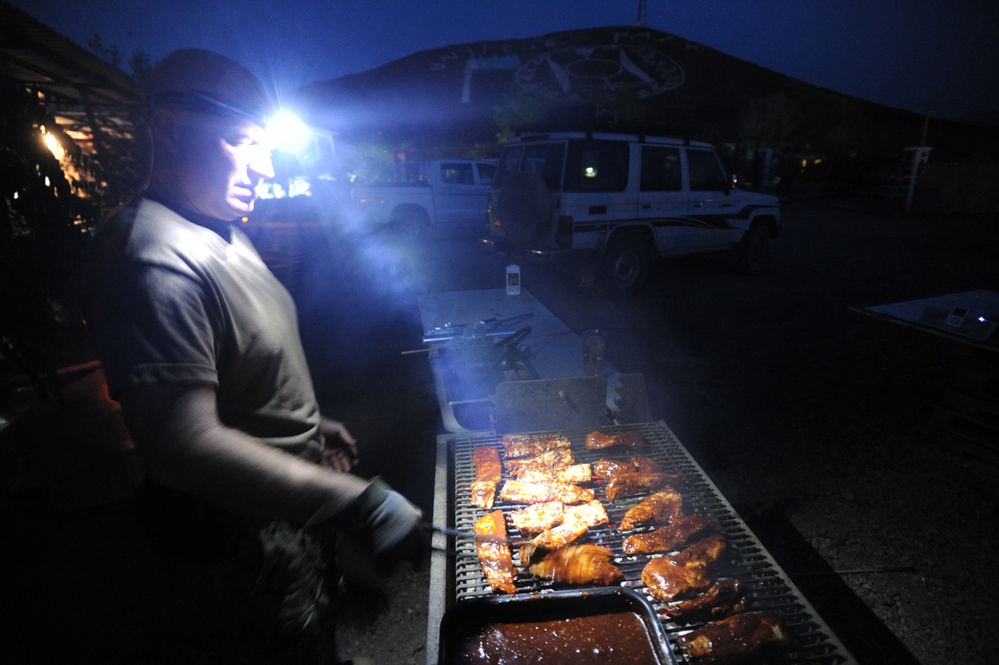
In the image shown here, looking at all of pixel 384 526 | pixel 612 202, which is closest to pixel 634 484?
pixel 384 526

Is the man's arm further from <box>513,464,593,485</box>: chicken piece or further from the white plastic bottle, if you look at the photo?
the white plastic bottle

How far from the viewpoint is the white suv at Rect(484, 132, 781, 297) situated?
7.72 m

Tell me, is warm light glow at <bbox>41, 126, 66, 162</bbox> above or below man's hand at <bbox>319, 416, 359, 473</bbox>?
above

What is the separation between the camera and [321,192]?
15.9m

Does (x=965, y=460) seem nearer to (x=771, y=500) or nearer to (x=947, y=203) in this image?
(x=771, y=500)

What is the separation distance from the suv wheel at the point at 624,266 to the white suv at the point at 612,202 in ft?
0.06

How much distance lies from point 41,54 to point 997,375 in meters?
12.0

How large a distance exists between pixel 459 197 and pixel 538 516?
1361 centimetres

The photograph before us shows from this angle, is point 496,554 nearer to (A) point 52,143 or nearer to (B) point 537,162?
(B) point 537,162

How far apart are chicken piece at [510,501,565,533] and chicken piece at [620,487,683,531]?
1.08 feet

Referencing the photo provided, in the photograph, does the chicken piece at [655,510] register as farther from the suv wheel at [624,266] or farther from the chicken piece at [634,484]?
the suv wheel at [624,266]

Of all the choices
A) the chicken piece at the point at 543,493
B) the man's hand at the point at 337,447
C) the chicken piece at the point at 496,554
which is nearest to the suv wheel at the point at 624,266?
the chicken piece at the point at 543,493

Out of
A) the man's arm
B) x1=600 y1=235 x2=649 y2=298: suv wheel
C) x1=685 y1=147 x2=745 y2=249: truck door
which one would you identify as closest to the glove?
the man's arm

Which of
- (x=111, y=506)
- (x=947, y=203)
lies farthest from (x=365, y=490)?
(x=947, y=203)
